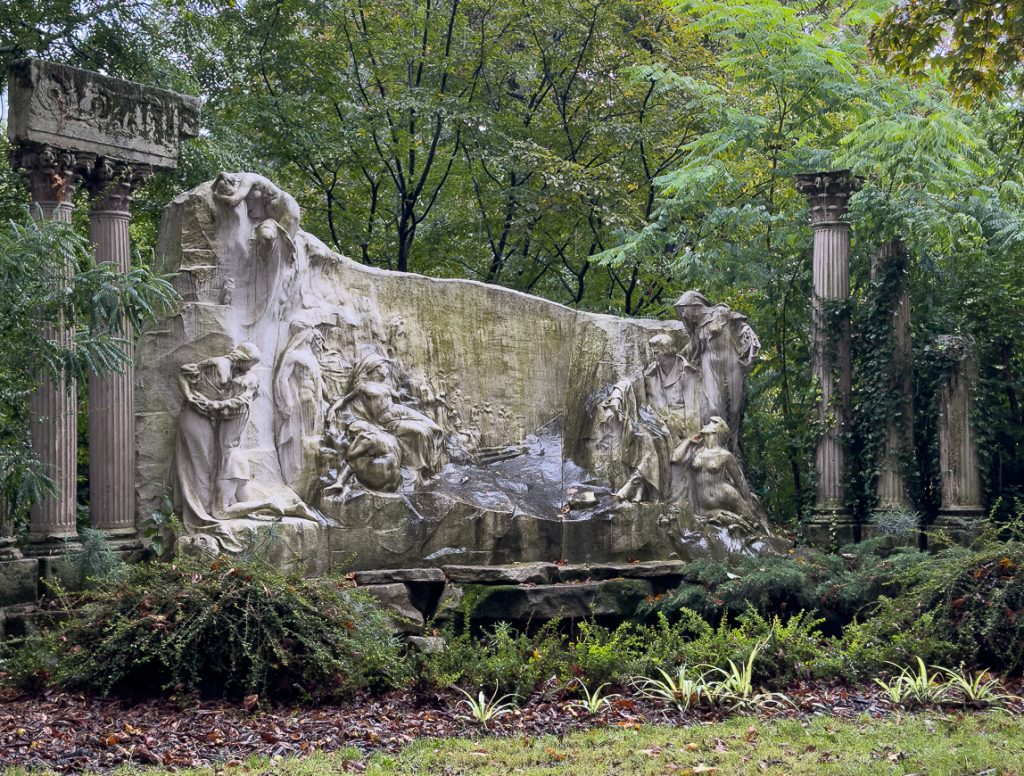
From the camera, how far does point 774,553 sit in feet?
45.5

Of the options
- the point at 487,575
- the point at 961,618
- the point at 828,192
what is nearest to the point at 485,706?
the point at 487,575

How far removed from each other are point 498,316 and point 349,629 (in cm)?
521

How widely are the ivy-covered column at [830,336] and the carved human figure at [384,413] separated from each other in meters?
6.03

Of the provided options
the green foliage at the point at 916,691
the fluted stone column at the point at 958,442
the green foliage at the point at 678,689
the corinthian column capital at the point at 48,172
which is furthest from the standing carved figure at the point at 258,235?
the fluted stone column at the point at 958,442

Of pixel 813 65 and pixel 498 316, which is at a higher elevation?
pixel 813 65

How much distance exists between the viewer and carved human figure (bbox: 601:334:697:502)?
13656 millimetres

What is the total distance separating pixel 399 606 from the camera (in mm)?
11406

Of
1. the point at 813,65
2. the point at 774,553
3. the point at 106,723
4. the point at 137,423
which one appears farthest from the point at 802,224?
the point at 106,723

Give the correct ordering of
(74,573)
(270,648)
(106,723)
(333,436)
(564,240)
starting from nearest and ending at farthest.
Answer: (106,723) < (270,648) < (74,573) < (333,436) < (564,240)

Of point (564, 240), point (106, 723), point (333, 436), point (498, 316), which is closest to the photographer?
point (106, 723)

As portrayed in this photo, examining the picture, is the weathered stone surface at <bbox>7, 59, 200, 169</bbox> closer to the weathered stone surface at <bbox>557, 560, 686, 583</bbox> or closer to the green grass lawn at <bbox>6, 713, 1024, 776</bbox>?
the weathered stone surface at <bbox>557, 560, 686, 583</bbox>

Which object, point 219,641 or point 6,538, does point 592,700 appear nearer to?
point 219,641

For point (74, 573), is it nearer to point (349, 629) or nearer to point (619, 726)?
point (349, 629)

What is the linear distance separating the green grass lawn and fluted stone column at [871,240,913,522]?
305 inches
